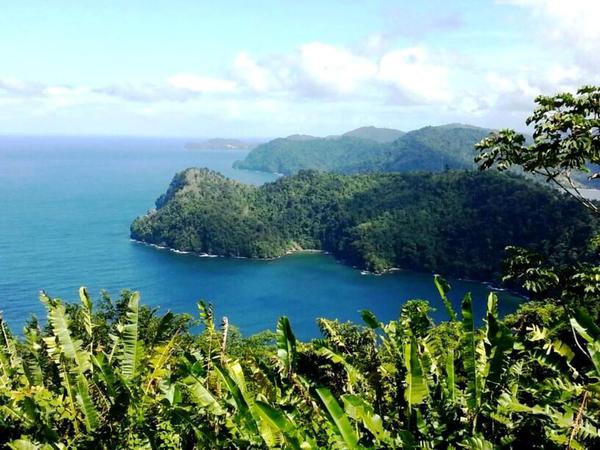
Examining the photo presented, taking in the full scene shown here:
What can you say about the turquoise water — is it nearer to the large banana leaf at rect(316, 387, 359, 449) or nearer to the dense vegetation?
the dense vegetation

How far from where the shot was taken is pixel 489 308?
6094mm

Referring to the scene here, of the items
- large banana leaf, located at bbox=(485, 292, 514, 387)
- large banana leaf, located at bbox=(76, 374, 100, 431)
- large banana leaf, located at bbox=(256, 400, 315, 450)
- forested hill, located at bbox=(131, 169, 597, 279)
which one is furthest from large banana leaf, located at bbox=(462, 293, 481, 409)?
forested hill, located at bbox=(131, 169, 597, 279)

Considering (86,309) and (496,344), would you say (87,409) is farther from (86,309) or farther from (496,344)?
(496,344)

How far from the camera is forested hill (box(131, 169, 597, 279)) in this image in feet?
302

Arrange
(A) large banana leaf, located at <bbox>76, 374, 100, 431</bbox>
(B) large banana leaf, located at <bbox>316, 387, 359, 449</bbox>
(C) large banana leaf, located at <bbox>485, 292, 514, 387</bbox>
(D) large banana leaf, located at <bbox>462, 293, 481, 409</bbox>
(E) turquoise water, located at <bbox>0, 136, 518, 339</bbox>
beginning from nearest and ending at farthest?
(B) large banana leaf, located at <bbox>316, 387, 359, 449</bbox>
(D) large banana leaf, located at <bbox>462, 293, 481, 409</bbox>
(C) large banana leaf, located at <bbox>485, 292, 514, 387</bbox>
(A) large banana leaf, located at <bbox>76, 374, 100, 431</bbox>
(E) turquoise water, located at <bbox>0, 136, 518, 339</bbox>

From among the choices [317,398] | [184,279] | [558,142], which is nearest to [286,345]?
[317,398]

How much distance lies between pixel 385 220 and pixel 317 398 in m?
106

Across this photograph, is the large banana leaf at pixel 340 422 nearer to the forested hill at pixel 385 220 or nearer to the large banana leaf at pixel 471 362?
the large banana leaf at pixel 471 362

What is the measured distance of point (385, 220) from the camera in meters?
111

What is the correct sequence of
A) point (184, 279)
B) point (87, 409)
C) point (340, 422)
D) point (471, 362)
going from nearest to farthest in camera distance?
1. point (340, 422)
2. point (471, 362)
3. point (87, 409)
4. point (184, 279)

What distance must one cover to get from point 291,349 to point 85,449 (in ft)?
7.67

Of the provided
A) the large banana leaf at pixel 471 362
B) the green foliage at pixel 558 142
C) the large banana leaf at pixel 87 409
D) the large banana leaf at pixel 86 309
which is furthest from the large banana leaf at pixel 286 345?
the green foliage at pixel 558 142

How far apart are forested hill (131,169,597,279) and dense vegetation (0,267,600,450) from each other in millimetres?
77530

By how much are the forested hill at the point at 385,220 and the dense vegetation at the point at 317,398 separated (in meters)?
77.5
